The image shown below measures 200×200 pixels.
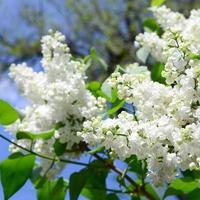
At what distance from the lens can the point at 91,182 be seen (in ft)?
3.90

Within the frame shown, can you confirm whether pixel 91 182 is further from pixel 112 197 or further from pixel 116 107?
pixel 116 107

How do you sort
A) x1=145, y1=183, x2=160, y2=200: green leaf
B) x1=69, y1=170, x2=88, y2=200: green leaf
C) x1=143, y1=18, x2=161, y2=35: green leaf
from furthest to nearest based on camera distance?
x1=143, y1=18, x2=161, y2=35: green leaf
x1=145, y1=183, x2=160, y2=200: green leaf
x1=69, y1=170, x2=88, y2=200: green leaf

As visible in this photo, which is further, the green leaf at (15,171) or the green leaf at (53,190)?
the green leaf at (53,190)

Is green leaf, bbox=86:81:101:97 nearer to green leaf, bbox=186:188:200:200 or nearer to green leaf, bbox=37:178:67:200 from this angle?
green leaf, bbox=37:178:67:200

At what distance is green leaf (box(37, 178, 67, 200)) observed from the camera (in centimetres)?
119

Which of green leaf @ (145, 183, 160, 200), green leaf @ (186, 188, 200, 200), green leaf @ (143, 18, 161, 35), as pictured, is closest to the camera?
green leaf @ (186, 188, 200, 200)

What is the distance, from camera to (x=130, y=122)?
86cm

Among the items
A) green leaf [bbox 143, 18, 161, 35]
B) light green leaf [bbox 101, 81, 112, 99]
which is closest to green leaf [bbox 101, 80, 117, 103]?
light green leaf [bbox 101, 81, 112, 99]

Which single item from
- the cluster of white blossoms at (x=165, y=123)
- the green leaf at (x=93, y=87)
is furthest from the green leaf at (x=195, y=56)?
the green leaf at (x=93, y=87)

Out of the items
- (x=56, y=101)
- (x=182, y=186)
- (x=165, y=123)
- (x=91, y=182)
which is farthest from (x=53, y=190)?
(x=165, y=123)

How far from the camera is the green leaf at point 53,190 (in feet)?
3.89

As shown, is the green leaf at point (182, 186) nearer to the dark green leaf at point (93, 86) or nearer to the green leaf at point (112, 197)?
the green leaf at point (112, 197)

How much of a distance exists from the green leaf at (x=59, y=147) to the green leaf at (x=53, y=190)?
2.7 inches

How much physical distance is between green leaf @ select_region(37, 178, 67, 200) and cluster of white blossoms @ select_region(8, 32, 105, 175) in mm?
40
